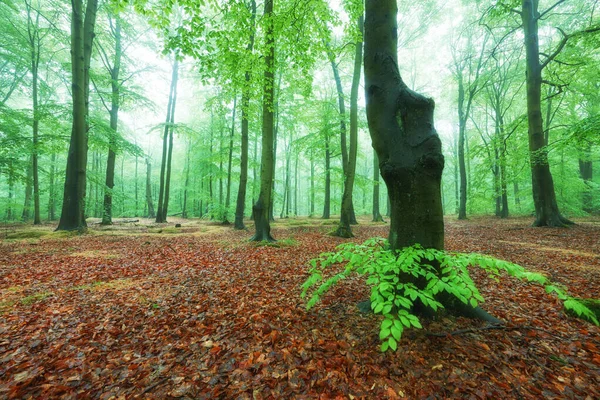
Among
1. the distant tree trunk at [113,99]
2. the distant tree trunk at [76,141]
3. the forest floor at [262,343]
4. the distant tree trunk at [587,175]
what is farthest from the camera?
the distant tree trunk at [587,175]

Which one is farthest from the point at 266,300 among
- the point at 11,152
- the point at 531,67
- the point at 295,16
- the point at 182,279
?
the point at 531,67

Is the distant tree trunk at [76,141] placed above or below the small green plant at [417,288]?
above

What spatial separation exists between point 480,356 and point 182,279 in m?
4.84

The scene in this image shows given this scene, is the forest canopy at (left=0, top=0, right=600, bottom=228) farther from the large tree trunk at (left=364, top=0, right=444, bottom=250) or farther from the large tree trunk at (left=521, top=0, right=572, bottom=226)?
the large tree trunk at (left=364, top=0, right=444, bottom=250)

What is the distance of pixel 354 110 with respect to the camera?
10.2 m

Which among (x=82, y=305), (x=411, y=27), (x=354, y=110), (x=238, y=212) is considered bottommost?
(x=82, y=305)

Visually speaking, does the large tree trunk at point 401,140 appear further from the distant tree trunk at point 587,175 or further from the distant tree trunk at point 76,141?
the distant tree trunk at point 587,175

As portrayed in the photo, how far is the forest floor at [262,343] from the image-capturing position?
2041 mm

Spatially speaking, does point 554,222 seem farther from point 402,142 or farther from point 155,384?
point 155,384

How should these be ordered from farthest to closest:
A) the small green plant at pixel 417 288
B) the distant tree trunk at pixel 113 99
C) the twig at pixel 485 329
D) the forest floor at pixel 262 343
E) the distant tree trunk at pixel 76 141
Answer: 1. the distant tree trunk at pixel 113 99
2. the distant tree trunk at pixel 76 141
3. the twig at pixel 485 329
4. the forest floor at pixel 262 343
5. the small green plant at pixel 417 288

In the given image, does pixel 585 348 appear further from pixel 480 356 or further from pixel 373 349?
pixel 373 349

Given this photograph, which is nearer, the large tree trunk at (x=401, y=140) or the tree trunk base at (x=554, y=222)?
the large tree trunk at (x=401, y=140)

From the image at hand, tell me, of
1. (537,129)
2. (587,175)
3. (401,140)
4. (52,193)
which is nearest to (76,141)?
(52,193)

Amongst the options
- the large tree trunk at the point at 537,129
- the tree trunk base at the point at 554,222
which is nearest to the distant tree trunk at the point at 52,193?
the large tree trunk at the point at 537,129
